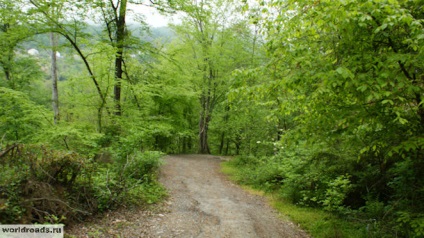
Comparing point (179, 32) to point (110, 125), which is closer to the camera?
point (110, 125)

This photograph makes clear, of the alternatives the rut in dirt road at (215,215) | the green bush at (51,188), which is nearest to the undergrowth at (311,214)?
the rut in dirt road at (215,215)

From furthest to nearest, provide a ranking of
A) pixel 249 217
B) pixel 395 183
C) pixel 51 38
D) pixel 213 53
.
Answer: pixel 213 53 → pixel 51 38 → pixel 249 217 → pixel 395 183

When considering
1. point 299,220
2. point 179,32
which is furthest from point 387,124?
point 179,32

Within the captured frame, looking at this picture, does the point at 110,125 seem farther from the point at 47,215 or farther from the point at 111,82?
the point at 47,215

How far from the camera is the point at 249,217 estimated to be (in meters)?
6.50

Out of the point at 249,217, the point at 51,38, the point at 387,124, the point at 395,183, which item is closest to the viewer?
the point at 387,124

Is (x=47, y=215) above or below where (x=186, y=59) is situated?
below

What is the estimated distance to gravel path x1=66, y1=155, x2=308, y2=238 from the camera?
5.21 m

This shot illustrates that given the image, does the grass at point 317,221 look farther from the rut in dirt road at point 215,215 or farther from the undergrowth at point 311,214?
the rut in dirt road at point 215,215

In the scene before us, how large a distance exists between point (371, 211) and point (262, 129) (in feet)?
29.3

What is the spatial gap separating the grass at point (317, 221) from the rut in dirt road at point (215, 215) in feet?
0.84

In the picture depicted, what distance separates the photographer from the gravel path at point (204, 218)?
5.21 metres

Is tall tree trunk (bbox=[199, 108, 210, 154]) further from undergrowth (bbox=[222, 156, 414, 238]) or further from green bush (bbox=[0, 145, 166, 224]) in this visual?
green bush (bbox=[0, 145, 166, 224])

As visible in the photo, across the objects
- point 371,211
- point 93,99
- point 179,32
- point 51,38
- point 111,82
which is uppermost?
point 179,32
